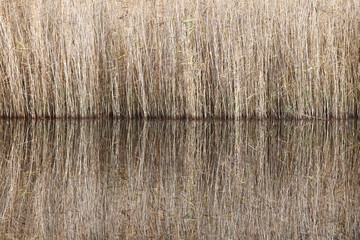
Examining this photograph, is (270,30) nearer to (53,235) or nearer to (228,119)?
(228,119)

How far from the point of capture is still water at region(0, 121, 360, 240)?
8.45 feet

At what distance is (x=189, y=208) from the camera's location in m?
2.84

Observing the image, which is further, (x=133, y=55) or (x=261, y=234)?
(x=133, y=55)

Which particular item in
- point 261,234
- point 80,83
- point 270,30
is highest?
point 270,30

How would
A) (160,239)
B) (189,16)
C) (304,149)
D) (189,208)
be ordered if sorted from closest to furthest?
1. (160,239)
2. (189,208)
3. (304,149)
4. (189,16)

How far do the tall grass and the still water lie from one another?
2.02 feet

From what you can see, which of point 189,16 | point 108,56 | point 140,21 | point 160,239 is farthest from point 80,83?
point 160,239

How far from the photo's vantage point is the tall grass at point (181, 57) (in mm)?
5777

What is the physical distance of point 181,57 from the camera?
19.1 ft

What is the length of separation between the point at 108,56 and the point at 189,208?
11.0ft

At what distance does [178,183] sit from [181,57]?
2664 millimetres

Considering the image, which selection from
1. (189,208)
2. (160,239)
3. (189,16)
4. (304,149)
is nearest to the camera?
(160,239)

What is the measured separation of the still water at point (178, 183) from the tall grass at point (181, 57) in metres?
0.62

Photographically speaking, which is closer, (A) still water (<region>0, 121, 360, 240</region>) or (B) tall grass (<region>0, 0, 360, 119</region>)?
(A) still water (<region>0, 121, 360, 240</region>)
